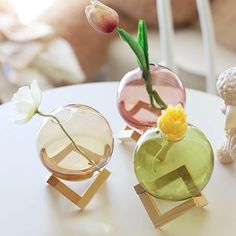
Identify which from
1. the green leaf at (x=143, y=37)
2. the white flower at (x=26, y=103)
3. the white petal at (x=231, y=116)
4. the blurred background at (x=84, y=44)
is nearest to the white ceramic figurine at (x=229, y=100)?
the white petal at (x=231, y=116)

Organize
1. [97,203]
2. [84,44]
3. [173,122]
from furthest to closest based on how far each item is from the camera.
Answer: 1. [84,44]
2. [97,203]
3. [173,122]

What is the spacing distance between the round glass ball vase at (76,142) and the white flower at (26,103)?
0.14 ft

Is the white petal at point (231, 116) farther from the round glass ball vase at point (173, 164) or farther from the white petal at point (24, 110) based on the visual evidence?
the white petal at point (24, 110)

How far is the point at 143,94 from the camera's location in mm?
786

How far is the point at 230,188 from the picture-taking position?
2.48 feet

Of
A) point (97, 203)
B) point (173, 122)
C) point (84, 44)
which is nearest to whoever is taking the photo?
point (173, 122)

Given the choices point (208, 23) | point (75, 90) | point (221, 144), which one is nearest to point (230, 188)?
point (221, 144)

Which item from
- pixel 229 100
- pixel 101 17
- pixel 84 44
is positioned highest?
pixel 101 17

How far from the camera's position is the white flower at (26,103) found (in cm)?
69

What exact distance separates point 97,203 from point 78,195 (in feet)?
0.10

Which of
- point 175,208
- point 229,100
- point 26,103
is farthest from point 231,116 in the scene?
point 26,103

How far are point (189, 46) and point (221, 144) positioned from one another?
0.66m

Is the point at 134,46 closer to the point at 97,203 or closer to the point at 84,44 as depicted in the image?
the point at 97,203

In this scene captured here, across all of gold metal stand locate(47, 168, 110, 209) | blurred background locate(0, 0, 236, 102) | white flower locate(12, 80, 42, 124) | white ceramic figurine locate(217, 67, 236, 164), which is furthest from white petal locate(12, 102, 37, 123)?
blurred background locate(0, 0, 236, 102)
